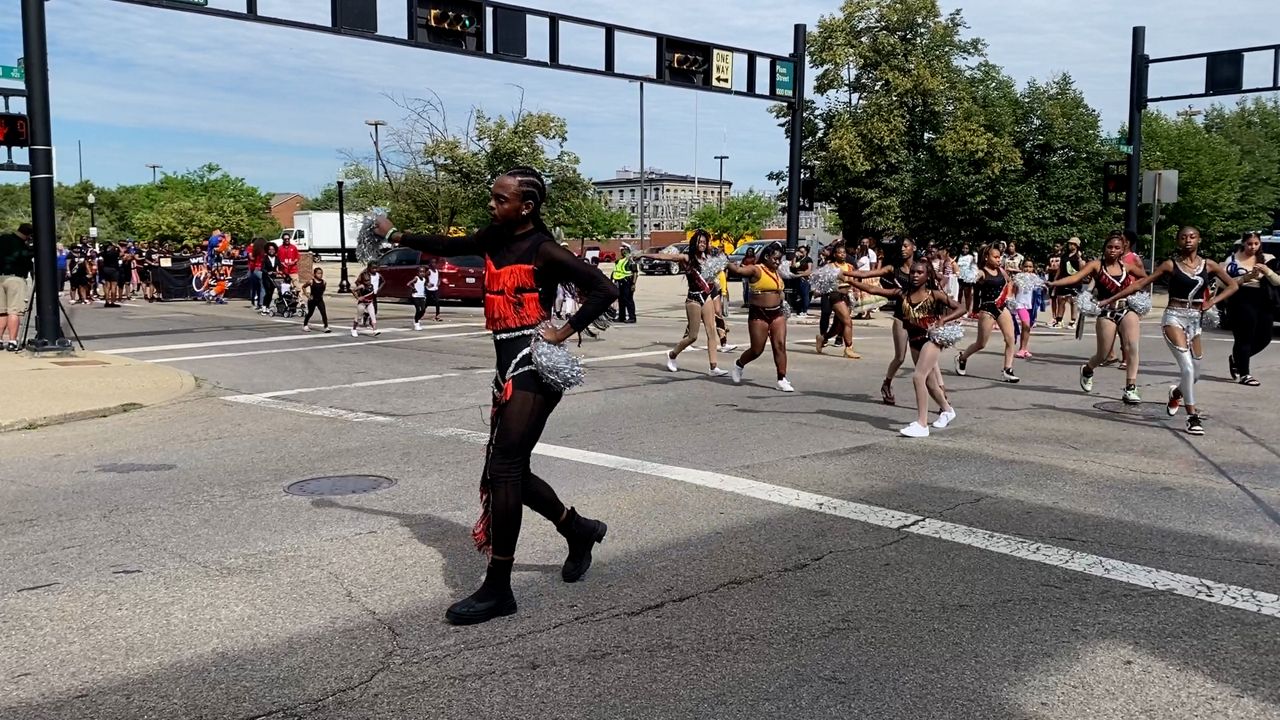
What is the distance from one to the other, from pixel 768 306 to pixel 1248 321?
19.1 feet

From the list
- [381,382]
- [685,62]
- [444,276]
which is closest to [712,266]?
[381,382]

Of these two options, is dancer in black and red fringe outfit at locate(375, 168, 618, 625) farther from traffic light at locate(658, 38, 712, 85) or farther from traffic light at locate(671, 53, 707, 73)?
traffic light at locate(671, 53, 707, 73)

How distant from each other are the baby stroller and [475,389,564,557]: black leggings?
20.2 meters

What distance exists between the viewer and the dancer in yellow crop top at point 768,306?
12.3m

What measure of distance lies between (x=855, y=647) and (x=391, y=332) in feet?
56.0

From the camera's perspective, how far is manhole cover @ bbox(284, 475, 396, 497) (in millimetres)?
7129

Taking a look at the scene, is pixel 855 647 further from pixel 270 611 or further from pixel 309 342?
pixel 309 342


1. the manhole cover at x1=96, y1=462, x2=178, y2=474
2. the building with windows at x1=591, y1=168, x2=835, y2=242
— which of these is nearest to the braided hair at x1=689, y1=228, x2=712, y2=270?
the manhole cover at x1=96, y1=462, x2=178, y2=474

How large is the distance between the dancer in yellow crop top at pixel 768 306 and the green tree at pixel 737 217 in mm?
55442

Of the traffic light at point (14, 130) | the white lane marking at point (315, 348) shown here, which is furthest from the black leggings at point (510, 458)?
the traffic light at point (14, 130)

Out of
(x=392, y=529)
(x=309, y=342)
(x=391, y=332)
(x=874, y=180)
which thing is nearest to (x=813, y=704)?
(x=392, y=529)

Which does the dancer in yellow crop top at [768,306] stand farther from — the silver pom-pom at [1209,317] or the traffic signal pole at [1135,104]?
the traffic signal pole at [1135,104]

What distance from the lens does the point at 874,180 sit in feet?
103

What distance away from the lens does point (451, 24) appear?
725 inches
